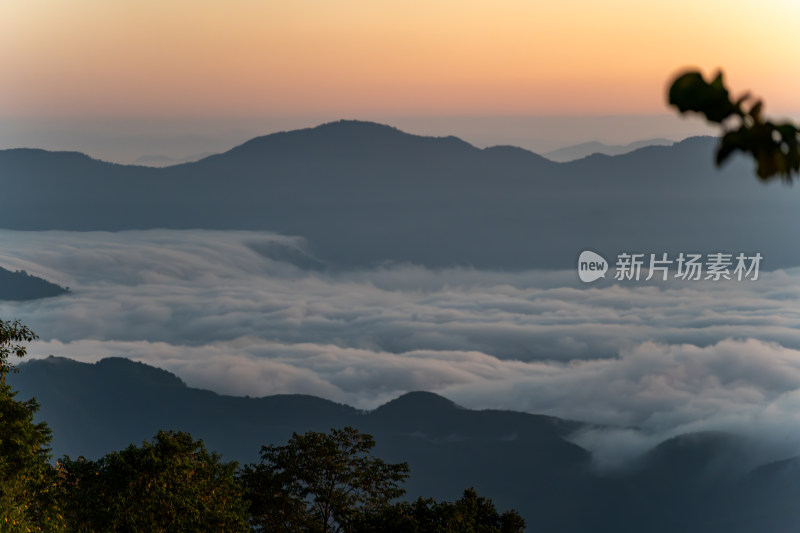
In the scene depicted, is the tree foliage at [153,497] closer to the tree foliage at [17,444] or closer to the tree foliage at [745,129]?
the tree foliage at [17,444]

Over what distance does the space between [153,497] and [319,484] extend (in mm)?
11300

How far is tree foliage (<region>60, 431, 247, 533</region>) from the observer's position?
72.7 ft

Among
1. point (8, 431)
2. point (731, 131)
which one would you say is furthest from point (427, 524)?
point (731, 131)

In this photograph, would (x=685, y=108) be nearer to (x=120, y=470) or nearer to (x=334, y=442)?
(x=120, y=470)

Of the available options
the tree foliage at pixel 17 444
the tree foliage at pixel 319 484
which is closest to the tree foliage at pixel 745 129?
the tree foliage at pixel 17 444

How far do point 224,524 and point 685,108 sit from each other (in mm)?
22285

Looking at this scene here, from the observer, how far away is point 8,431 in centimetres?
2205

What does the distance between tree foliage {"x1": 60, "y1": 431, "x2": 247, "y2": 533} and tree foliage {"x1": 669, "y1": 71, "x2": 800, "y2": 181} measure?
21.3m

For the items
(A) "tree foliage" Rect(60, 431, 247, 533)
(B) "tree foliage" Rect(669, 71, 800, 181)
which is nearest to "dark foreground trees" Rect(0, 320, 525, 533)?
(A) "tree foliage" Rect(60, 431, 247, 533)

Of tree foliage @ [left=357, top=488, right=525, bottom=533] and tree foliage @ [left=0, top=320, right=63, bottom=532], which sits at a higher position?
tree foliage @ [left=0, top=320, right=63, bottom=532]

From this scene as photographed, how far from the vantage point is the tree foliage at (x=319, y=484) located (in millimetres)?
32312

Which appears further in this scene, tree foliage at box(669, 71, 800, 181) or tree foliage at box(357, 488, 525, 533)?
tree foliage at box(357, 488, 525, 533)

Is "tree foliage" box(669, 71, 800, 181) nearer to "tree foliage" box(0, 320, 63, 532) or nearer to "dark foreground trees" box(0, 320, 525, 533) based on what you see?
"dark foreground trees" box(0, 320, 525, 533)

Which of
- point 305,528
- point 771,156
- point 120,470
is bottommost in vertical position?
point 305,528
